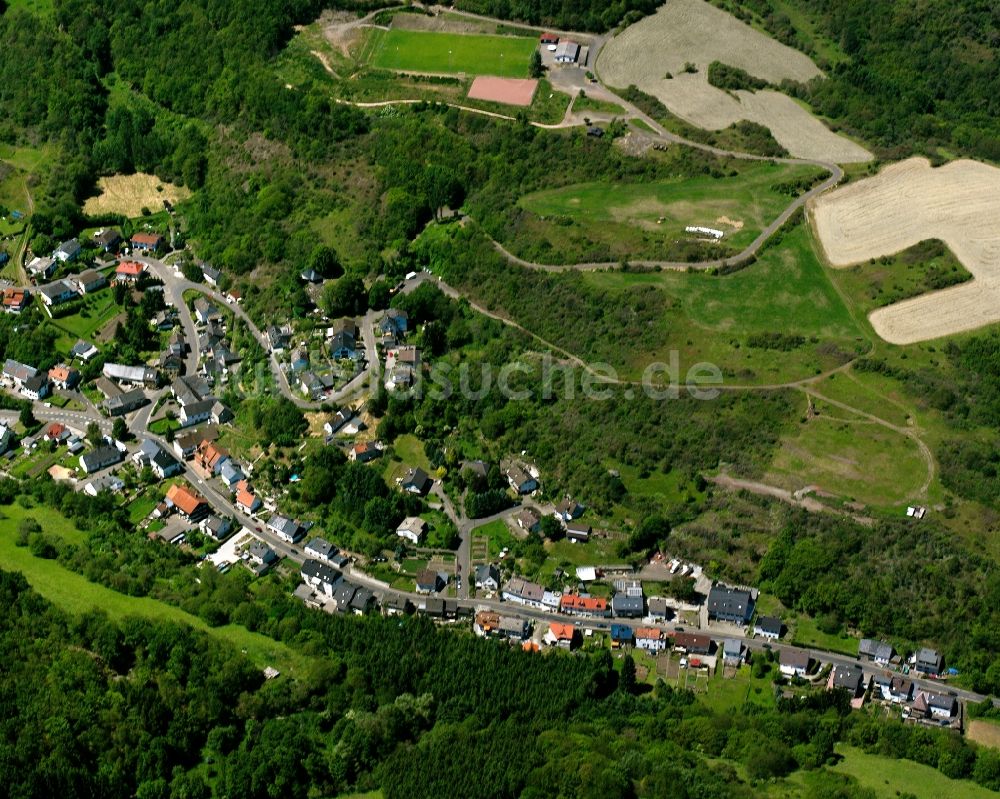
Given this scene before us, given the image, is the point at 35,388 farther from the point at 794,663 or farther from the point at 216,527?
the point at 794,663

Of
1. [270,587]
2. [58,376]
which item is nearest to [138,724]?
[270,587]

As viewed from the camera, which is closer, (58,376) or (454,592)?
(454,592)

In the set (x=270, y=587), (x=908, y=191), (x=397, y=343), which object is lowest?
(x=270, y=587)

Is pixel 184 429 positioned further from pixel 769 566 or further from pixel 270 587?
pixel 769 566

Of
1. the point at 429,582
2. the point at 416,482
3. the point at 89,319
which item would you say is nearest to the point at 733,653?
the point at 429,582

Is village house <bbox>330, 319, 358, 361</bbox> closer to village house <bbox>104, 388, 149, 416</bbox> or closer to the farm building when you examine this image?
village house <bbox>104, 388, 149, 416</bbox>

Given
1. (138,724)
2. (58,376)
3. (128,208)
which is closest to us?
(138,724)

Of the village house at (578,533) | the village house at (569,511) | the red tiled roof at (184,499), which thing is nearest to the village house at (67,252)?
the red tiled roof at (184,499)

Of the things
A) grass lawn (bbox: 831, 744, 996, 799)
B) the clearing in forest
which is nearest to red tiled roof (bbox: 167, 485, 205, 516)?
grass lawn (bbox: 831, 744, 996, 799)
